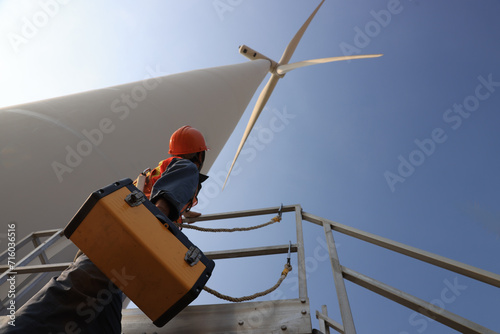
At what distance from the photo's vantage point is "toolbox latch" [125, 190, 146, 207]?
71.6 inches

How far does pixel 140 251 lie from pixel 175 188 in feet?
2.17

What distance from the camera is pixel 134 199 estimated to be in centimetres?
185

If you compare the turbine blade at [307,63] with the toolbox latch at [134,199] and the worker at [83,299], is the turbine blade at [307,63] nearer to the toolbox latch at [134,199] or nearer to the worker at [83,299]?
the worker at [83,299]

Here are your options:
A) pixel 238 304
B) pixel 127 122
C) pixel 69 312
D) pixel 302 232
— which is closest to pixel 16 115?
pixel 127 122

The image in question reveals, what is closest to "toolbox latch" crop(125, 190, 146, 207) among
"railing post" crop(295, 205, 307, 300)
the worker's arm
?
the worker's arm

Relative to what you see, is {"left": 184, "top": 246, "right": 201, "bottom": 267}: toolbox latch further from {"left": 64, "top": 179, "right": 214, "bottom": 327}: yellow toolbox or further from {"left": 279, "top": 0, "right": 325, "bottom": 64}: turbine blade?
{"left": 279, "top": 0, "right": 325, "bottom": 64}: turbine blade

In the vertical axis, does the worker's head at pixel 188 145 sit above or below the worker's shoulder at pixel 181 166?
above

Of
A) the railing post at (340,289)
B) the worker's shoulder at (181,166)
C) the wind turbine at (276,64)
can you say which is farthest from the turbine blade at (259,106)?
the worker's shoulder at (181,166)

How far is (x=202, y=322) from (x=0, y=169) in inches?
87.5

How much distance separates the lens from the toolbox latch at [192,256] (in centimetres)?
178

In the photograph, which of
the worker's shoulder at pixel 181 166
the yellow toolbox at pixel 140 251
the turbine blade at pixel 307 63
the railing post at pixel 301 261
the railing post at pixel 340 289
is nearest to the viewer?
the yellow toolbox at pixel 140 251

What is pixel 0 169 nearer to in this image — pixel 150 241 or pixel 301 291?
pixel 150 241

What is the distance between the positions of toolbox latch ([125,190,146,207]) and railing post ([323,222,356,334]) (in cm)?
164

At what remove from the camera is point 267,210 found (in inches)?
190
